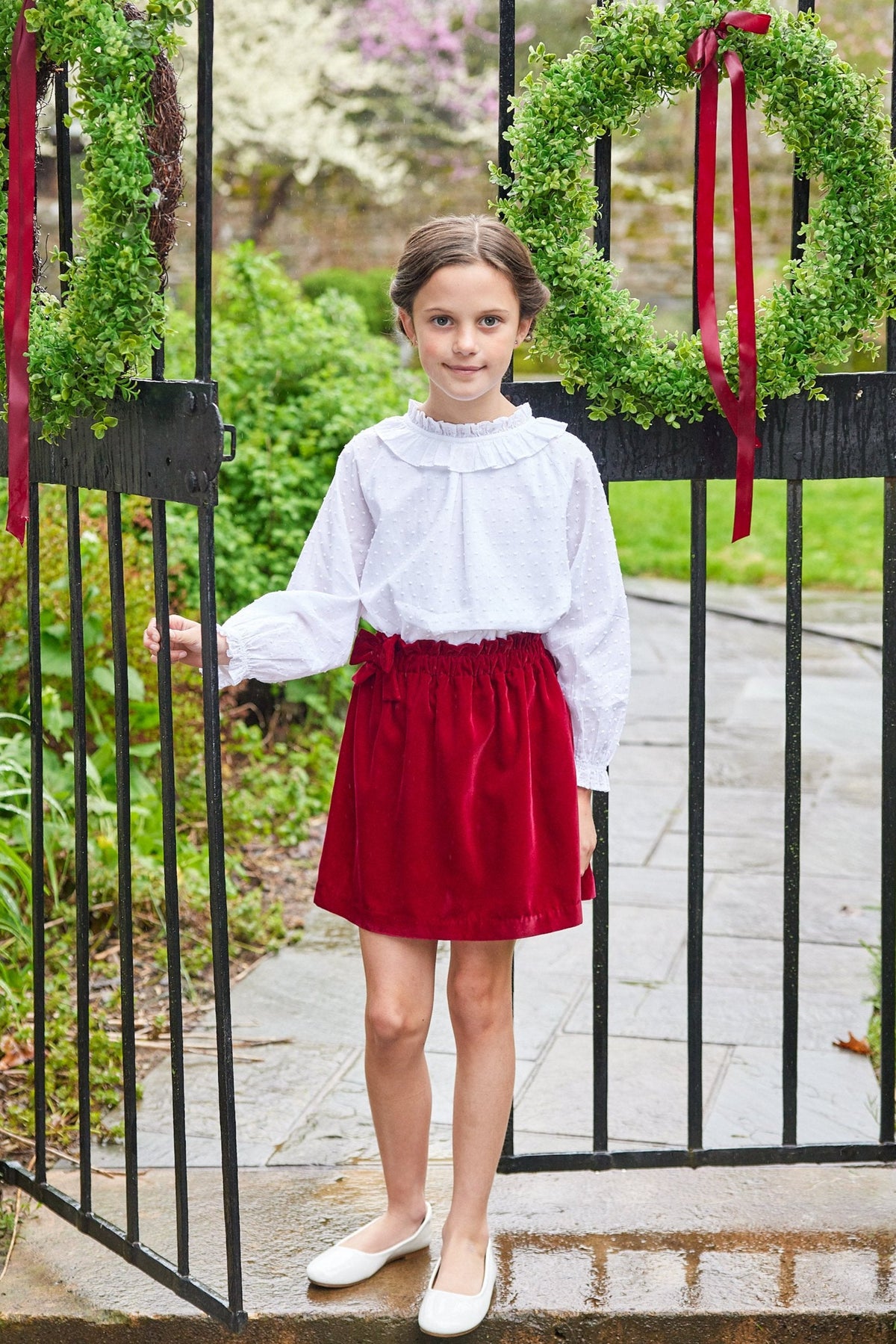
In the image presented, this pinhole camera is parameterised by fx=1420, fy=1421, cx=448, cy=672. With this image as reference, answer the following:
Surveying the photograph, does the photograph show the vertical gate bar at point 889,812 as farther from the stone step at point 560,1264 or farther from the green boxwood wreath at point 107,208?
the green boxwood wreath at point 107,208

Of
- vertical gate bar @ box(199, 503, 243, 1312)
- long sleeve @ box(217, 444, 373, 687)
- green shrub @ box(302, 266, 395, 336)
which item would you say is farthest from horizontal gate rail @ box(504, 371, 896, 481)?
green shrub @ box(302, 266, 395, 336)

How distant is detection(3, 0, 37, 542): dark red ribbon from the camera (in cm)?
192

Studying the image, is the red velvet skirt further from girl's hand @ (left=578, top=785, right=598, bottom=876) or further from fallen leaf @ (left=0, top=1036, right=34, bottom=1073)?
fallen leaf @ (left=0, top=1036, right=34, bottom=1073)

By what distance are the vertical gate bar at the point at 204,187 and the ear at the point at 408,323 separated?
360mm

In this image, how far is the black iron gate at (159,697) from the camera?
189 cm

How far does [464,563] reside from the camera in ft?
6.80

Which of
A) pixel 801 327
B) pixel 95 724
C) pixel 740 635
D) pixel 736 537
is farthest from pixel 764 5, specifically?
pixel 740 635

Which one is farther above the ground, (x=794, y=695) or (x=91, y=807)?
(x=794, y=695)

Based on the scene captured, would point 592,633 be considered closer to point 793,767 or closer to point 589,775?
point 589,775

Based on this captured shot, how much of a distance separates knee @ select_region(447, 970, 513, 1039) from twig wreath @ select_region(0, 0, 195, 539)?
938 millimetres

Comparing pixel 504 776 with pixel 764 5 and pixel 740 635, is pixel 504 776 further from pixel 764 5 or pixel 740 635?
pixel 740 635

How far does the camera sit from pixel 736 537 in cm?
213

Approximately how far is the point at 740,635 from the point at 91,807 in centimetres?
419

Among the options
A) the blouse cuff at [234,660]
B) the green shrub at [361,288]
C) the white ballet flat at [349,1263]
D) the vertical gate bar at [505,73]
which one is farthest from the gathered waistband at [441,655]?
the green shrub at [361,288]
